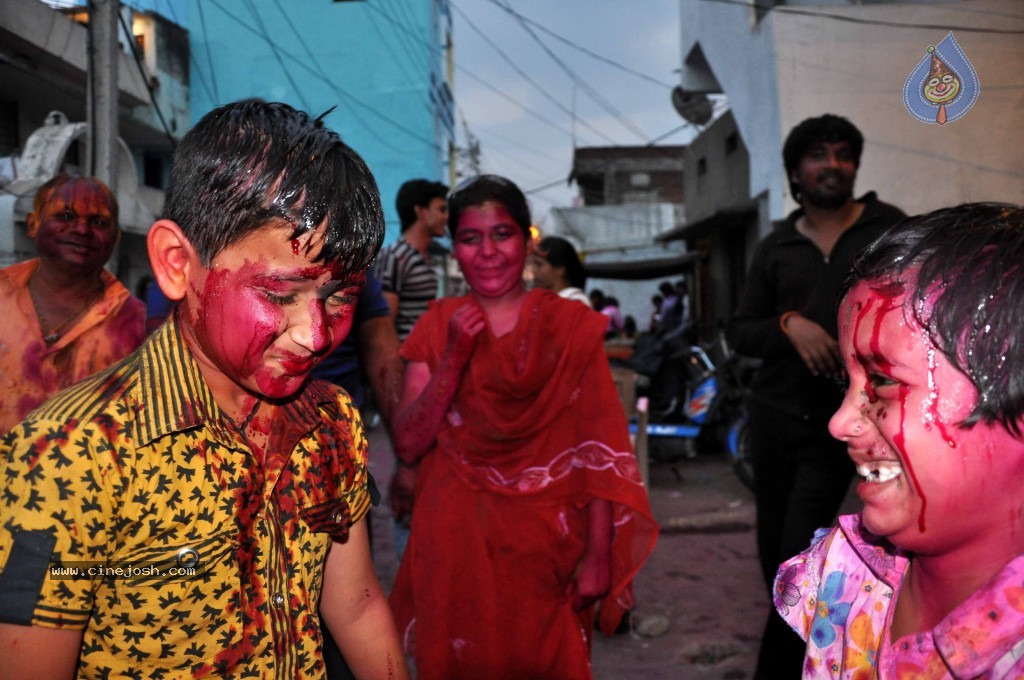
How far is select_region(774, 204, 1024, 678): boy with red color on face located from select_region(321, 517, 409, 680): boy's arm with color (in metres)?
0.85

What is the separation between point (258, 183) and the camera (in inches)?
45.7

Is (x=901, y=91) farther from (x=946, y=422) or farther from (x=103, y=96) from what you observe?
(x=103, y=96)

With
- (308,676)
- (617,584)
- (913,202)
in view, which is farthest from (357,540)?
(913,202)

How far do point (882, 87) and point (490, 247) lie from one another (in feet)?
8.19

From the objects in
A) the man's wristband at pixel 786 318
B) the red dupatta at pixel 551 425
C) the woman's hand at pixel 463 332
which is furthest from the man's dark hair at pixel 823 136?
the woman's hand at pixel 463 332

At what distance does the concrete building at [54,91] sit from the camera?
154 inches

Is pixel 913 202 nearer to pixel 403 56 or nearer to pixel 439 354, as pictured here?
pixel 439 354

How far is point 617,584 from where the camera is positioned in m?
2.63

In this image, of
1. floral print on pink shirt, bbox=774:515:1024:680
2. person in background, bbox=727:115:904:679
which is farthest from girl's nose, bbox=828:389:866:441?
person in background, bbox=727:115:904:679

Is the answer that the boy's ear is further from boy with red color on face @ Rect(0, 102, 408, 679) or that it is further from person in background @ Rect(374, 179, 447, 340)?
person in background @ Rect(374, 179, 447, 340)

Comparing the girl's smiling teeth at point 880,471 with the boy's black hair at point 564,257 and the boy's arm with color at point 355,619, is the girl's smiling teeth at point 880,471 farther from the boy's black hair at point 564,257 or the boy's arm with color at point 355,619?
the boy's black hair at point 564,257

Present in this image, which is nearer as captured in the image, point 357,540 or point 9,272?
point 357,540

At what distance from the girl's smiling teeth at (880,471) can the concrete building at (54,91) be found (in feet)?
11.6

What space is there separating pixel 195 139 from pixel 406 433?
5.07 feet
